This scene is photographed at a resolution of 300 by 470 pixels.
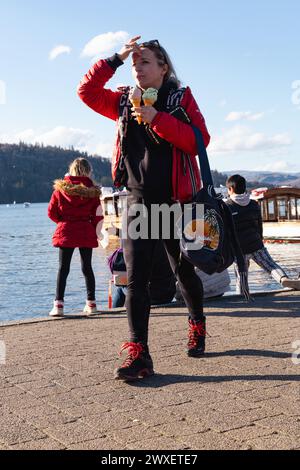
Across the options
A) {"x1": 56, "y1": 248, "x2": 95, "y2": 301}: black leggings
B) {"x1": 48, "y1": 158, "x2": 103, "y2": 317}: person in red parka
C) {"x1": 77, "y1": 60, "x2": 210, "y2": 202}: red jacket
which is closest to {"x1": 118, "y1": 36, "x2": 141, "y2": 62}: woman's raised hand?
{"x1": 77, "y1": 60, "x2": 210, "y2": 202}: red jacket

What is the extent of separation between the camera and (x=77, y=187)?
25.7ft

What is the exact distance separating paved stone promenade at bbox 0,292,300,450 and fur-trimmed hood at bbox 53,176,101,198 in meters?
1.96

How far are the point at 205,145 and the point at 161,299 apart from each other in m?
3.41

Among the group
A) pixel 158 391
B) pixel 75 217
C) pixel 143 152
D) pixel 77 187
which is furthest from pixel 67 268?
pixel 158 391

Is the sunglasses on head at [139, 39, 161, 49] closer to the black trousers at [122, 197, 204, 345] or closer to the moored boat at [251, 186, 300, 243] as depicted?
the black trousers at [122, 197, 204, 345]

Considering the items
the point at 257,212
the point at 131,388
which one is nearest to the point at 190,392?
the point at 131,388

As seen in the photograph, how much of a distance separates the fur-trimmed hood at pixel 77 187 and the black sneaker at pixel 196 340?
324 centimetres

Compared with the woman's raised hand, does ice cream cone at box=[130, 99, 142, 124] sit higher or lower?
lower

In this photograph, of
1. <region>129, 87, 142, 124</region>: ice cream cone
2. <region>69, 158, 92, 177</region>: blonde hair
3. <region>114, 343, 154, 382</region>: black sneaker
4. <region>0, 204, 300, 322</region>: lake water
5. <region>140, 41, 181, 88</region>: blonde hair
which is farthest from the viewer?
<region>0, 204, 300, 322</region>: lake water

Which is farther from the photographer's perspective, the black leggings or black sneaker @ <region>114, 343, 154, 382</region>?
the black leggings

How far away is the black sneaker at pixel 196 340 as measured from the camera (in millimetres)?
4930

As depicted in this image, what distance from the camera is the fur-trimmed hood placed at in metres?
7.83

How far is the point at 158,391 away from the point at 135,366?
1.07 feet

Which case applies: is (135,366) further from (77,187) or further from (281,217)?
(281,217)
